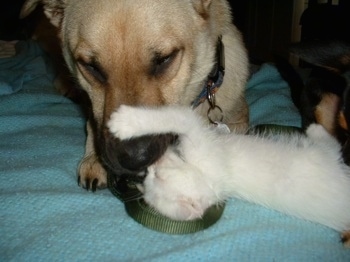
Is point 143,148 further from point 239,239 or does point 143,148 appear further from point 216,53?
point 216,53

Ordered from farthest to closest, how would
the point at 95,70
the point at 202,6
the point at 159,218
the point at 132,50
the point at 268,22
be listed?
the point at 268,22
the point at 202,6
the point at 95,70
the point at 132,50
the point at 159,218

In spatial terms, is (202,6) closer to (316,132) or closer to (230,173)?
(316,132)

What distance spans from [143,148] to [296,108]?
4.80ft

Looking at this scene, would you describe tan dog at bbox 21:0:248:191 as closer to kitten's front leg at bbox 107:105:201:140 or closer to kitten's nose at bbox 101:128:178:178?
kitten's nose at bbox 101:128:178:178

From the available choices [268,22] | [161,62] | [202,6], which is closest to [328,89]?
[202,6]

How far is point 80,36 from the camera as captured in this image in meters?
1.35

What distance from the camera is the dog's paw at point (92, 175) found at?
1.34m

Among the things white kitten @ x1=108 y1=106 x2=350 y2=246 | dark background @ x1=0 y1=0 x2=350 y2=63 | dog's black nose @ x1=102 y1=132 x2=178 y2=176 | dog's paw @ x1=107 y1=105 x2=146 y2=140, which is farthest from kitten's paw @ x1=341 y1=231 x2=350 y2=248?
dark background @ x1=0 y1=0 x2=350 y2=63

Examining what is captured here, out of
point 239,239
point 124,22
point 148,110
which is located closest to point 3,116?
point 124,22

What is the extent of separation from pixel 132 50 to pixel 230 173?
530 millimetres

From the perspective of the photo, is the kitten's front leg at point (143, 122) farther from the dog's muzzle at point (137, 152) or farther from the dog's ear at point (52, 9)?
the dog's ear at point (52, 9)

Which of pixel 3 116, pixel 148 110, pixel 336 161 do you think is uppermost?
pixel 148 110

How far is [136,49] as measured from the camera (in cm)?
123

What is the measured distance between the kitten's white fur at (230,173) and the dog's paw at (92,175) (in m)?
0.44
